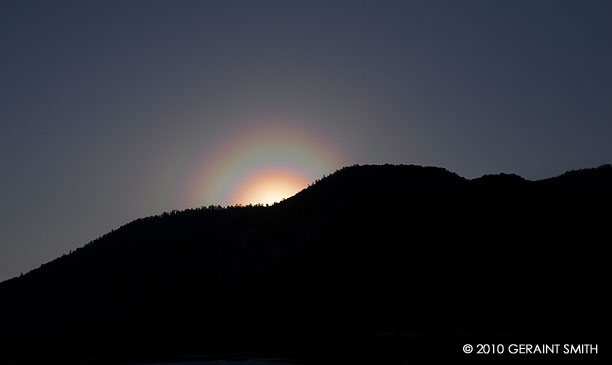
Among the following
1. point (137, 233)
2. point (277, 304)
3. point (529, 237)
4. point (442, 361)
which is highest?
point (137, 233)

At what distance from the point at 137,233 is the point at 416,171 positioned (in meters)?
57.6

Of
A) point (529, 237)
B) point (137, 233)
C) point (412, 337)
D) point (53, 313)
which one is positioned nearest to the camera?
point (412, 337)

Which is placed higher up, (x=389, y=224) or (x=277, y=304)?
(x=389, y=224)

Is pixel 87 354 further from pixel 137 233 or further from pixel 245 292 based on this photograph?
pixel 137 233

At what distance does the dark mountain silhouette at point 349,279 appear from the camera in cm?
5422

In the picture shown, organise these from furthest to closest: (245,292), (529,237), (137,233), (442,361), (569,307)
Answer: (137,233)
(245,292)
(529,237)
(569,307)
(442,361)

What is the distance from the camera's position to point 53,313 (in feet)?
313

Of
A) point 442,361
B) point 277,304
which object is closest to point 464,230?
point 277,304

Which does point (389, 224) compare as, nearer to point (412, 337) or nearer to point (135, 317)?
point (412, 337)

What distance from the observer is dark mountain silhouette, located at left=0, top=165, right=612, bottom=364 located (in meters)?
54.2

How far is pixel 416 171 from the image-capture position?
9950 cm

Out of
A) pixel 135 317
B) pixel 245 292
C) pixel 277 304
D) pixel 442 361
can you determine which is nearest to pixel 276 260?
pixel 245 292

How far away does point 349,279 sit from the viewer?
235 ft

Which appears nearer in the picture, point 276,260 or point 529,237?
point 529,237
